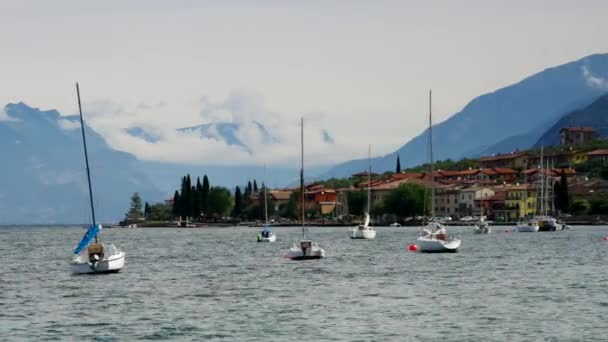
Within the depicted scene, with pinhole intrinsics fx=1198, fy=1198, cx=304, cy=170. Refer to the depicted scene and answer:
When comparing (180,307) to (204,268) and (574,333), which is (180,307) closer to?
(574,333)

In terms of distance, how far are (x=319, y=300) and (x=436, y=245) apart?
132 ft

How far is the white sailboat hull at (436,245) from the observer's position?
92.8m

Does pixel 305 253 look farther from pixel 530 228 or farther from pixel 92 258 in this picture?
pixel 530 228

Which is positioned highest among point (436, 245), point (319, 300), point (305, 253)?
point (436, 245)

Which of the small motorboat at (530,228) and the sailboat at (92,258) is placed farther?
the small motorboat at (530,228)

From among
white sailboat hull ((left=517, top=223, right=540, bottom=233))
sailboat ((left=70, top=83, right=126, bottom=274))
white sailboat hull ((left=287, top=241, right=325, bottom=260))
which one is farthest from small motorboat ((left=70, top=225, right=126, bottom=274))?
white sailboat hull ((left=517, top=223, right=540, bottom=233))

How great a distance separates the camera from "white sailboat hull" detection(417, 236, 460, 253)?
304 ft

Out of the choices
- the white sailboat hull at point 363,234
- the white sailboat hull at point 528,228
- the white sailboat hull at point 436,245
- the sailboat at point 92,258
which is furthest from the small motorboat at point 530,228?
the sailboat at point 92,258

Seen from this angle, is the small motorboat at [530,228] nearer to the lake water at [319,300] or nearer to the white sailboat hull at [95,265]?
the lake water at [319,300]

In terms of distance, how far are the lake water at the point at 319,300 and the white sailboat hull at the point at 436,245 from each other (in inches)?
198

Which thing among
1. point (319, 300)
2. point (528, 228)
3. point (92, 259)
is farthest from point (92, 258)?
point (528, 228)

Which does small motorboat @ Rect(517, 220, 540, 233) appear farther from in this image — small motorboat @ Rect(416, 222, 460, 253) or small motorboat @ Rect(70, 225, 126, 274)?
small motorboat @ Rect(70, 225, 126, 274)

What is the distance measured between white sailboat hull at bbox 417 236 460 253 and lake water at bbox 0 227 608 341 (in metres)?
5.04

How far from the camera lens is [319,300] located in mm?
53719
